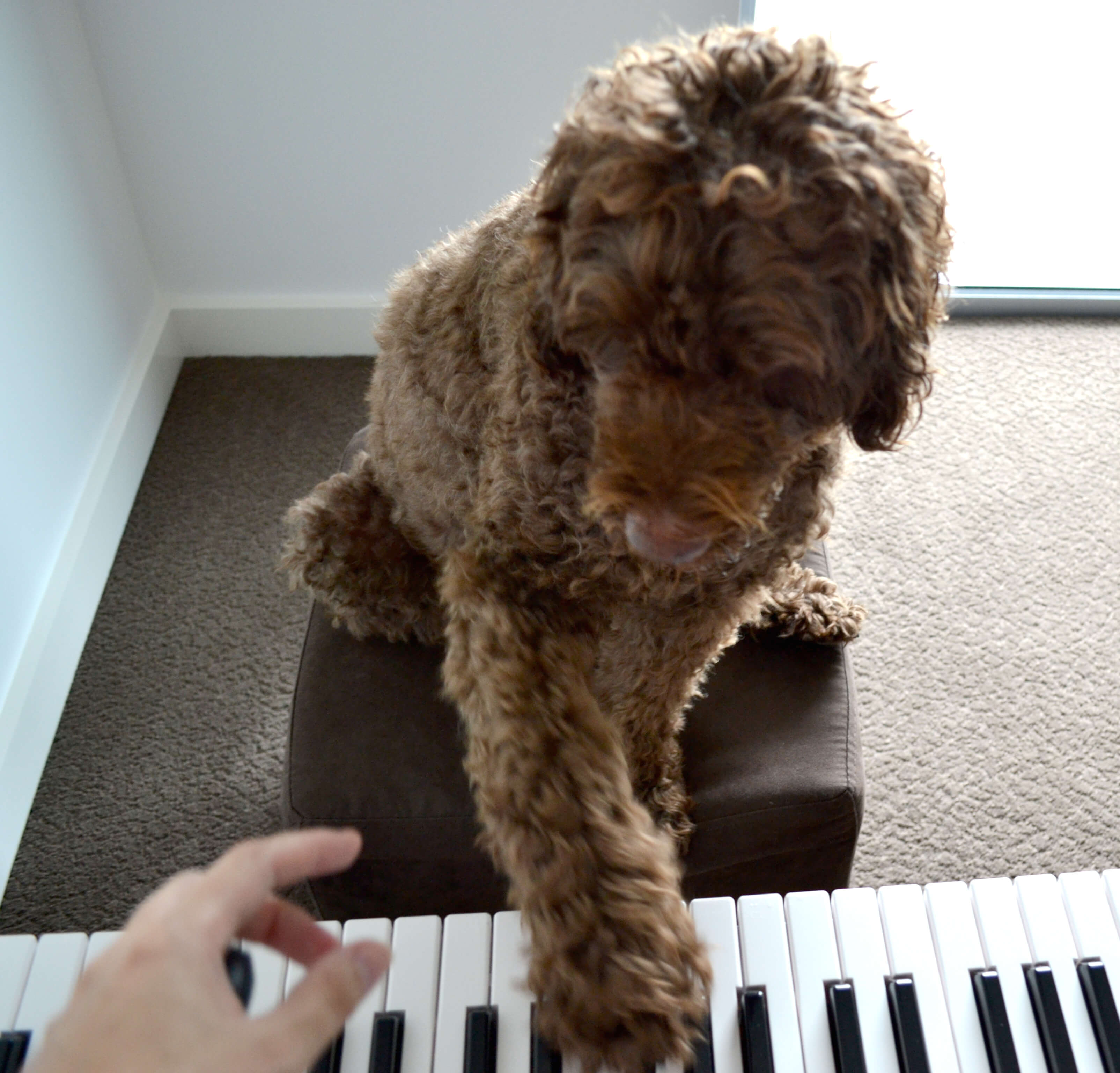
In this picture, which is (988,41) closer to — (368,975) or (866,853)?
(866,853)

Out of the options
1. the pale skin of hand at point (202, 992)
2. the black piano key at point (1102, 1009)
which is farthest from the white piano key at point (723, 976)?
the pale skin of hand at point (202, 992)

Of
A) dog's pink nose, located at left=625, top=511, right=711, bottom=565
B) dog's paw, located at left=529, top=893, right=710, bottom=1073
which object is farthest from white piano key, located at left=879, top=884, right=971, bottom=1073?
dog's pink nose, located at left=625, top=511, right=711, bottom=565

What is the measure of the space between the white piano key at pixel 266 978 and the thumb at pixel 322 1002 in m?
0.38

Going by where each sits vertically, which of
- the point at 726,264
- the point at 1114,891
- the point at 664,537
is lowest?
the point at 1114,891

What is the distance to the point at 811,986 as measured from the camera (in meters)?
0.97

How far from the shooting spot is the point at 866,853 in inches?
74.4

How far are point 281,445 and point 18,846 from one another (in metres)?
1.15

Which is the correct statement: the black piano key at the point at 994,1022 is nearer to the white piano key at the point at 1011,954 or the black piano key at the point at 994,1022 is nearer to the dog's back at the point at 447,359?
the white piano key at the point at 1011,954

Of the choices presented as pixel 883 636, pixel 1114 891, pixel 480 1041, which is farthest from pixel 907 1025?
pixel 883 636

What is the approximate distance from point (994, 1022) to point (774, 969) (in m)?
0.21

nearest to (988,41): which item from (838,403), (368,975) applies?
(838,403)

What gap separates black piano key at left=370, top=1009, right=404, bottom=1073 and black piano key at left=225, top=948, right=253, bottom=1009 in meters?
0.20

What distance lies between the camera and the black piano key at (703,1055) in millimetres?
910

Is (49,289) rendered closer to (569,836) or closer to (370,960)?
(569,836)
